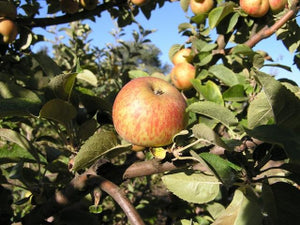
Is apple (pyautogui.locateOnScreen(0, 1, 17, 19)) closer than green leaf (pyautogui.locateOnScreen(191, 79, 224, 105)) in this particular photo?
No

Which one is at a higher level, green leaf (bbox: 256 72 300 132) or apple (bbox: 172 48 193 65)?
green leaf (bbox: 256 72 300 132)

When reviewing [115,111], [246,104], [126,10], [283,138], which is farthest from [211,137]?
[126,10]

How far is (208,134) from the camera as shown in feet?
2.05

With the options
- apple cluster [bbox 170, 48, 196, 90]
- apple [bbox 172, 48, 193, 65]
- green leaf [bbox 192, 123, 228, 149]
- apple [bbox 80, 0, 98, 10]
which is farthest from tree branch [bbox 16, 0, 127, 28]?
green leaf [bbox 192, 123, 228, 149]

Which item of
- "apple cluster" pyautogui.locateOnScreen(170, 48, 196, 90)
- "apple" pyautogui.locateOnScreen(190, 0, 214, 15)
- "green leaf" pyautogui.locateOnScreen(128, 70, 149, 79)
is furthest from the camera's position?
"apple" pyautogui.locateOnScreen(190, 0, 214, 15)

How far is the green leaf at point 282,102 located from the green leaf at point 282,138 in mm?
89

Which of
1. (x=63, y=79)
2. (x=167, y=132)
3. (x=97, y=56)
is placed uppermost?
(x=63, y=79)

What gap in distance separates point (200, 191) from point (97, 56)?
130 inches

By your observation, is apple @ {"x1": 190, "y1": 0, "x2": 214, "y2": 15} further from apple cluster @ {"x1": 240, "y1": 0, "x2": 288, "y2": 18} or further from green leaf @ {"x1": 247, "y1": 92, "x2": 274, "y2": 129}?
green leaf @ {"x1": 247, "y1": 92, "x2": 274, "y2": 129}

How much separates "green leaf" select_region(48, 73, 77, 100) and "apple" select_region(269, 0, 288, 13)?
3.34ft

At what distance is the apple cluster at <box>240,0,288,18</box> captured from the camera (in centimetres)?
129

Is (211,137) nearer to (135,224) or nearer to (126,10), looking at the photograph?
(135,224)

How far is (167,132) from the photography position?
769 mm

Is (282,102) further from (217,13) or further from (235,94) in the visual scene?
(217,13)
